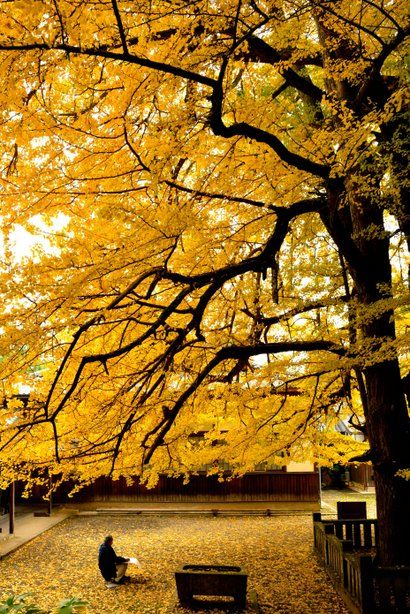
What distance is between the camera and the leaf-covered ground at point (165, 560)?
9109 mm

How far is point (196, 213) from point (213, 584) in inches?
255

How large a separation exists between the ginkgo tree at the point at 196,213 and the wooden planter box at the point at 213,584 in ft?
6.00

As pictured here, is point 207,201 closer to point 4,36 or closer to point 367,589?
point 4,36

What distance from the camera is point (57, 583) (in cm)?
1059

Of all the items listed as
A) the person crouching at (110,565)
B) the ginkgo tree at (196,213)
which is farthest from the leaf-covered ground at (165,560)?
the ginkgo tree at (196,213)

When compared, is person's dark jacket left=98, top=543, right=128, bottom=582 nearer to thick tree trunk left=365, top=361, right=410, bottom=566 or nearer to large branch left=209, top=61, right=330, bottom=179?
thick tree trunk left=365, top=361, right=410, bottom=566

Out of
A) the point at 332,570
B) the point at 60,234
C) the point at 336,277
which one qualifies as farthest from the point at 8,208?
the point at 332,570

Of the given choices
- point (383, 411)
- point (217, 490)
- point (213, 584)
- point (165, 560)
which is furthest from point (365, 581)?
point (217, 490)

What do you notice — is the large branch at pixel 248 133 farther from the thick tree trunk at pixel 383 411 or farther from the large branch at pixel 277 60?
the large branch at pixel 277 60

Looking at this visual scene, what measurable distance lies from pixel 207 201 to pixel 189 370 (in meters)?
2.67

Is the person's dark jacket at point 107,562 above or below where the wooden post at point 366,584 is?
below

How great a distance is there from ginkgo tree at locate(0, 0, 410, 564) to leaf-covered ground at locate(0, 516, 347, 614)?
9.03ft

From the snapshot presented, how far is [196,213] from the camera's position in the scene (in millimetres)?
5465

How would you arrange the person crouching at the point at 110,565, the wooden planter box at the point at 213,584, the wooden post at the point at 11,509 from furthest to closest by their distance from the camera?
the wooden post at the point at 11,509, the person crouching at the point at 110,565, the wooden planter box at the point at 213,584
